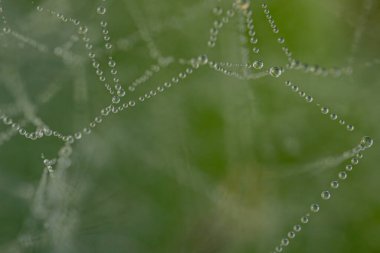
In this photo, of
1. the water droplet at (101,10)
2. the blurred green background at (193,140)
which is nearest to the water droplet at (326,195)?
the blurred green background at (193,140)

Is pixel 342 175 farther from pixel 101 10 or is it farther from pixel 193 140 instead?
pixel 101 10

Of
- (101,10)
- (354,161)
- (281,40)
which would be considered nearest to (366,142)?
(354,161)

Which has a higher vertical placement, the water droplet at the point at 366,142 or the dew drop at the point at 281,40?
the dew drop at the point at 281,40

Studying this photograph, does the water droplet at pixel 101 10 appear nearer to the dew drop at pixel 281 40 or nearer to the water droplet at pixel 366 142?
the dew drop at pixel 281 40

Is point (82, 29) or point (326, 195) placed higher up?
point (82, 29)

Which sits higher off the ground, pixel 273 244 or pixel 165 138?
pixel 165 138

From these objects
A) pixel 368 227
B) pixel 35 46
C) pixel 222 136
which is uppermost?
pixel 35 46

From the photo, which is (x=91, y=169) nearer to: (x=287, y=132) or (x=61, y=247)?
(x=61, y=247)

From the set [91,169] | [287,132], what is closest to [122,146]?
[91,169]
